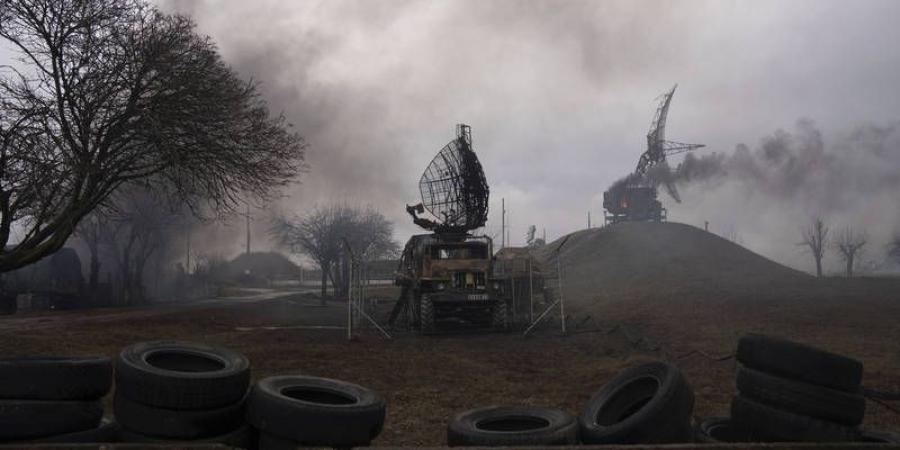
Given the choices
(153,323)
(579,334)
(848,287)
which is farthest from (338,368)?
(848,287)

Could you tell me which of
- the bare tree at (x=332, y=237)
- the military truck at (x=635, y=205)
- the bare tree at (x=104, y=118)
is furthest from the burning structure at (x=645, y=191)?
the bare tree at (x=104, y=118)

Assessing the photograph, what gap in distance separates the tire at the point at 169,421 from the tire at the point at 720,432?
3.91m

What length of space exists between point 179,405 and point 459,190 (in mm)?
16284

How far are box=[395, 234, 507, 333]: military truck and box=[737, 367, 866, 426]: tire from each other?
41.6 ft

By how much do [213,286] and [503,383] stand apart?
46984 mm

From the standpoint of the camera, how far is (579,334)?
17.2m

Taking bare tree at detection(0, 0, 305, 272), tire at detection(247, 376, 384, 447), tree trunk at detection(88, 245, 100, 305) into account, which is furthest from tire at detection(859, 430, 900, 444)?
tree trunk at detection(88, 245, 100, 305)

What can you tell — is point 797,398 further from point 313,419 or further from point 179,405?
point 179,405

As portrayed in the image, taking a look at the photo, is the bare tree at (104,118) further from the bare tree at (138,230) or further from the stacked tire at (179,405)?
the bare tree at (138,230)

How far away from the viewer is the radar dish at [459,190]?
20578 mm

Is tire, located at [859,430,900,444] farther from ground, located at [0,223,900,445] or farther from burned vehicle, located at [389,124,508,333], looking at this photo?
burned vehicle, located at [389,124,508,333]

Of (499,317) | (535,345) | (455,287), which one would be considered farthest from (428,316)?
(535,345)

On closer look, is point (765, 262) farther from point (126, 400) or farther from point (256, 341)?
point (126, 400)

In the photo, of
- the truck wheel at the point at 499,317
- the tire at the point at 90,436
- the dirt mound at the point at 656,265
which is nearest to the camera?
the tire at the point at 90,436
